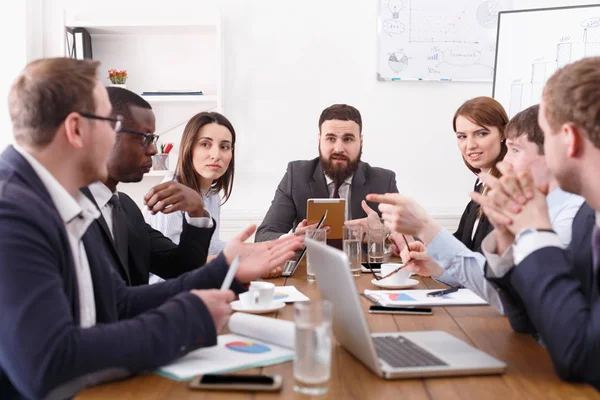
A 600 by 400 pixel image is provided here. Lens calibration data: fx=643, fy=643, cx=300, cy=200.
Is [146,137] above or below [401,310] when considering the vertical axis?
above

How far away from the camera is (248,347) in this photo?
1.33 metres

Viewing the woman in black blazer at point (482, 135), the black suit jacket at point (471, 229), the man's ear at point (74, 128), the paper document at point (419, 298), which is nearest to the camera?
the man's ear at point (74, 128)

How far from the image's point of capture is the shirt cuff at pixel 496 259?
1412 millimetres

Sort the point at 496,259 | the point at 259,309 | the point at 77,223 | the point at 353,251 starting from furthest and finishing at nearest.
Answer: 1. the point at 353,251
2. the point at 259,309
3. the point at 496,259
4. the point at 77,223

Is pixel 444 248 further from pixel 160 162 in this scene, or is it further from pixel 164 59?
pixel 164 59

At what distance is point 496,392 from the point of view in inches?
43.5

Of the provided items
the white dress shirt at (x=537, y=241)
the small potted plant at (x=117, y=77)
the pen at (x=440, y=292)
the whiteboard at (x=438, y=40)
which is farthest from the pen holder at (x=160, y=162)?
the white dress shirt at (x=537, y=241)

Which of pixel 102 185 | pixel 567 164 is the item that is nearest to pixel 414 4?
pixel 102 185

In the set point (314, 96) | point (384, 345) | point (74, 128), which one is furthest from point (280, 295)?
point (314, 96)

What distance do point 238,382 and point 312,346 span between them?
15 centimetres

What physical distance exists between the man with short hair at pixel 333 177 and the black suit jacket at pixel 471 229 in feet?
2.17

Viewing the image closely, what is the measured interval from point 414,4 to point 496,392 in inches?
138

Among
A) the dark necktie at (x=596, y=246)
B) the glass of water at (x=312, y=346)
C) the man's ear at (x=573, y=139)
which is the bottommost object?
the glass of water at (x=312, y=346)

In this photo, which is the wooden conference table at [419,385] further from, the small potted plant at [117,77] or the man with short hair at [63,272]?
the small potted plant at [117,77]
